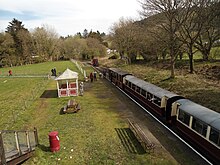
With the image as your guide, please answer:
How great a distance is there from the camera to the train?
10664 millimetres

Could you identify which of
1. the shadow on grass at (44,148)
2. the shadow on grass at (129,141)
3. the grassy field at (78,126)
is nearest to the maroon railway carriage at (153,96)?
the grassy field at (78,126)

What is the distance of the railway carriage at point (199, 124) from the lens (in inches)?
412

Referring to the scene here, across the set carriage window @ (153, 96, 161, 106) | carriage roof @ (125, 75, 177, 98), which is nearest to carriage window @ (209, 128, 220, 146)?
carriage roof @ (125, 75, 177, 98)

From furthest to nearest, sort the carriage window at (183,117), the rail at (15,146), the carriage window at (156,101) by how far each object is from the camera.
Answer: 1. the carriage window at (156,101)
2. the carriage window at (183,117)
3. the rail at (15,146)

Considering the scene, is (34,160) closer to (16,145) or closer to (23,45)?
(16,145)

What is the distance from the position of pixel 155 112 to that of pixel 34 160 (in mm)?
10053

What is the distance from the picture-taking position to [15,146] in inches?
426

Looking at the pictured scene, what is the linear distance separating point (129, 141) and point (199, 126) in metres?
4.35

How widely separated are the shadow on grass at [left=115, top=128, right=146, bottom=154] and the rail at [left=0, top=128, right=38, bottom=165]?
5.58m

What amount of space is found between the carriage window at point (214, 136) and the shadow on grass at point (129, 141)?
3.71 metres

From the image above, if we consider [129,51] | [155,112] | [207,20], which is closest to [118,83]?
[155,112]

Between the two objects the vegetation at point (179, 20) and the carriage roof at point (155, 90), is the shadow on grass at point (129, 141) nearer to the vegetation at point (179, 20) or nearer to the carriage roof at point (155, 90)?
the carriage roof at point (155, 90)

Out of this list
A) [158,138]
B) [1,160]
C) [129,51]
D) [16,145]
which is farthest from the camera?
[129,51]

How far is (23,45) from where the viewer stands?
78.0 metres
